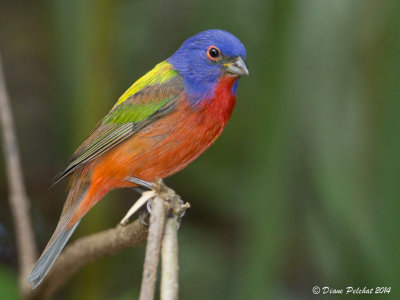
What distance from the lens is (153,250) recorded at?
1.26 metres

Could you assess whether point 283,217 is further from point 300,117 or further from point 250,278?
Result: point 300,117

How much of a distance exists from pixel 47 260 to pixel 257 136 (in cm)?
113

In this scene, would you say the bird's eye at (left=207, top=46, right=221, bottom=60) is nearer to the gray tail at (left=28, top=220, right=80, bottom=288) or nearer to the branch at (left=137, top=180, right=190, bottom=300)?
the branch at (left=137, top=180, right=190, bottom=300)

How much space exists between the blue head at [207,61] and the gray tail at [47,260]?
0.74m

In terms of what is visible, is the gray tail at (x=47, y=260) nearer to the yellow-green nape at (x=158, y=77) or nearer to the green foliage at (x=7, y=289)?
the green foliage at (x=7, y=289)

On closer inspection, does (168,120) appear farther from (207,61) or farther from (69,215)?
(69,215)

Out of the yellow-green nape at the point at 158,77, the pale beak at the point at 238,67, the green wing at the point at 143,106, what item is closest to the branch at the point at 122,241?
the green wing at the point at 143,106

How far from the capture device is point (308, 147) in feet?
11.9

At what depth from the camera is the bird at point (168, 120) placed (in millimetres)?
2172

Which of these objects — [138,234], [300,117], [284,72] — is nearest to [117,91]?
Result: [300,117]

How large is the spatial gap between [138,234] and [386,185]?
3.25 ft

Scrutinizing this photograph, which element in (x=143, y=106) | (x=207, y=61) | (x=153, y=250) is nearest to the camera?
(x=153, y=250)

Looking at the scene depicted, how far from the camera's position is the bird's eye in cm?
215

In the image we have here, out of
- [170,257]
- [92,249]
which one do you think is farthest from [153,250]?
[92,249]
